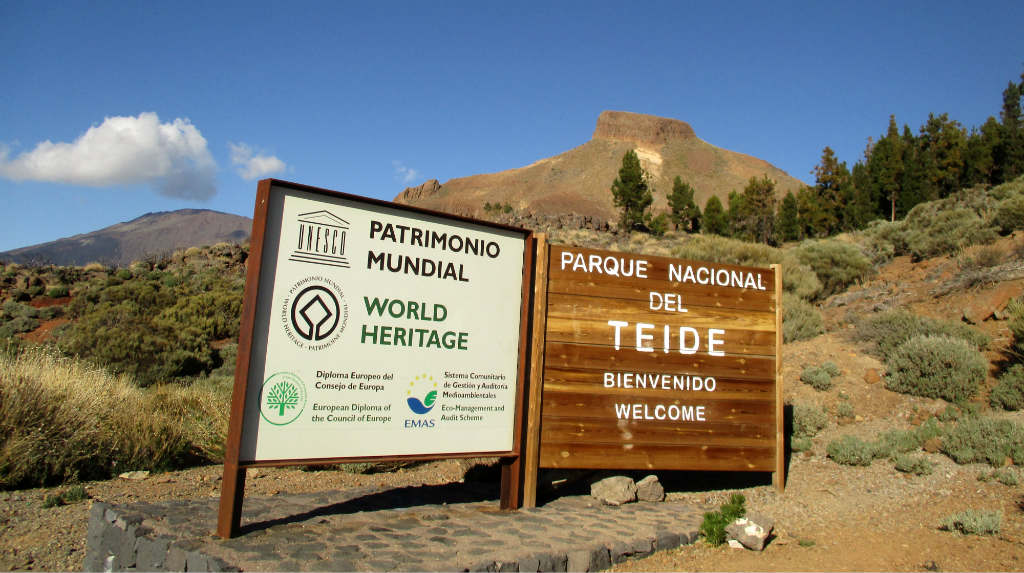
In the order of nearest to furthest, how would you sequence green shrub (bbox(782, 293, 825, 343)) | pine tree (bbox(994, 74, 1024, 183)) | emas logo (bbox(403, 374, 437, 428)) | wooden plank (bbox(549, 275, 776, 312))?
emas logo (bbox(403, 374, 437, 428)) → wooden plank (bbox(549, 275, 776, 312)) → green shrub (bbox(782, 293, 825, 343)) → pine tree (bbox(994, 74, 1024, 183))

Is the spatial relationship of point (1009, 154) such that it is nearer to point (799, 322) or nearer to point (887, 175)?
point (887, 175)

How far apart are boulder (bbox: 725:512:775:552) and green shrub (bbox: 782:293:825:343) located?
745 cm

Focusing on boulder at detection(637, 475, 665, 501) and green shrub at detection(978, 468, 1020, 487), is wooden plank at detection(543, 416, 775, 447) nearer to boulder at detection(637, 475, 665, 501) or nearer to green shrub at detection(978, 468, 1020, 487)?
boulder at detection(637, 475, 665, 501)

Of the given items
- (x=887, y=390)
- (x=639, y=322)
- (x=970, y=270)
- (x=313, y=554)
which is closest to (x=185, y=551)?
(x=313, y=554)

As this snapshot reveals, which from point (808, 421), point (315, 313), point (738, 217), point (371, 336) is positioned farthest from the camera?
point (738, 217)

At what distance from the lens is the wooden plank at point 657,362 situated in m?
5.84

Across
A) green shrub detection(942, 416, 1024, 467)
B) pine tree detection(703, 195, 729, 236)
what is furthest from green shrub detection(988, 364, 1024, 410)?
pine tree detection(703, 195, 729, 236)

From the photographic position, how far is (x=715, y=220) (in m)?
50.4

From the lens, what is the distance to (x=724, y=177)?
119688mm

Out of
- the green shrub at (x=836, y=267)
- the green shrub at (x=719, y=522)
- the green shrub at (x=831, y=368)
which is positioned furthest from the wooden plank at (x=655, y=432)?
the green shrub at (x=836, y=267)

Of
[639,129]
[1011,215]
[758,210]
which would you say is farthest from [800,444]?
[639,129]

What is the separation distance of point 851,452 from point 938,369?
2.64 meters

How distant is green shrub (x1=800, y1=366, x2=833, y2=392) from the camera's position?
9023 mm

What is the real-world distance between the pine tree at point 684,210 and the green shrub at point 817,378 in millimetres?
45869
